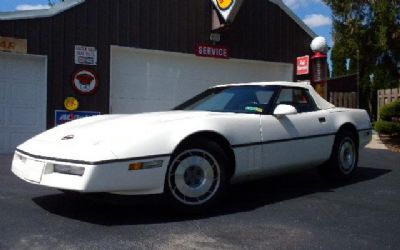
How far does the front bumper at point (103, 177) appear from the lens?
4.05 meters

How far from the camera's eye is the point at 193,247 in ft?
11.9

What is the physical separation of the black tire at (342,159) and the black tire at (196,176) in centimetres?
196

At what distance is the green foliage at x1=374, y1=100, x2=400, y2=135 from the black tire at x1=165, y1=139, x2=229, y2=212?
27.0ft

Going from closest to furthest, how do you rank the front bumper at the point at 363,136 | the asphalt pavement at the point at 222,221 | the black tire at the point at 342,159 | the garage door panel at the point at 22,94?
1. the asphalt pavement at the point at 222,221
2. the black tire at the point at 342,159
3. the front bumper at the point at 363,136
4. the garage door panel at the point at 22,94

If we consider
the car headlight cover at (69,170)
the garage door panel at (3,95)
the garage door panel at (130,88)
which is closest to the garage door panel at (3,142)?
the garage door panel at (3,95)

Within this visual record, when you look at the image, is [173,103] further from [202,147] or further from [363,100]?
[363,100]

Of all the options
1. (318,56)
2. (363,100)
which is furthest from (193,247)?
(363,100)

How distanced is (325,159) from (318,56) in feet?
21.5

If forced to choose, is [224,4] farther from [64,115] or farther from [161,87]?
[64,115]

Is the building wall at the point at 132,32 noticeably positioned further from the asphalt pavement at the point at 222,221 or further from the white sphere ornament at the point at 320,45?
the asphalt pavement at the point at 222,221

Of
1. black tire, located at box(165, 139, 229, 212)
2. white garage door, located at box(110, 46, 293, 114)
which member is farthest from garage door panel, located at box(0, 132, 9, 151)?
black tire, located at box(165, 139, 229, 212)

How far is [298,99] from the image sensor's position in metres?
6.09

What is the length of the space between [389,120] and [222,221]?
924 centimetres

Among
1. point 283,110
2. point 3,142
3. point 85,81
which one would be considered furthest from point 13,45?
point 283,110
